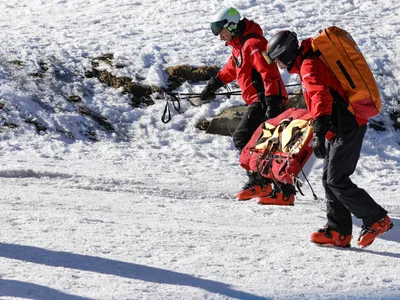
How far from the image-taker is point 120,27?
15.4 meters

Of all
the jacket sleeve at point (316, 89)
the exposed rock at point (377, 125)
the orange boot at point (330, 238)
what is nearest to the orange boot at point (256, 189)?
the orange boot at point (330, 238)

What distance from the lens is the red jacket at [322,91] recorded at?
17.6 feet

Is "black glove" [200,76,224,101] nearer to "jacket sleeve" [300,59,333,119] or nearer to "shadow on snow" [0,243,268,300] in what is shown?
"jacket sleeve" [300,59,333,119]

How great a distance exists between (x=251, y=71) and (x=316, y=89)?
7.71 ft

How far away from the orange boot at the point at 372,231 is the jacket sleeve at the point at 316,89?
3.63ft

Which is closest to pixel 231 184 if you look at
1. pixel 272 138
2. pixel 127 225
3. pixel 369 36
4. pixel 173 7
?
pixel 272 138

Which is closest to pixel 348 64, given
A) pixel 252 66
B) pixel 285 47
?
pixel 285 47

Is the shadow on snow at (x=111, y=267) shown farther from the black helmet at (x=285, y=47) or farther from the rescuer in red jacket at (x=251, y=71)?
the rescuer in red jacket at (x=251, y=71)

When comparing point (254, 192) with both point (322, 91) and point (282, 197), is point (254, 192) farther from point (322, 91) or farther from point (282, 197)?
point (322, 91)

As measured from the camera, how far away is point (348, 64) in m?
5.38

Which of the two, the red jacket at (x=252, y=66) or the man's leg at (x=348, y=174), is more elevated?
the red jacket at (x=252, y=66)

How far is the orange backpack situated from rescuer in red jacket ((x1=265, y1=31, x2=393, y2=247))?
0.10 metres

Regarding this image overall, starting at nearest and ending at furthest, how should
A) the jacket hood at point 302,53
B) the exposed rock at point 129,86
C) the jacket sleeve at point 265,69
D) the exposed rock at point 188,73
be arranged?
the jacket hood at point 302,53
the jacket sleeve at point 265,69
the exposed rock at point 129,86
the exposed rock at point 188,73

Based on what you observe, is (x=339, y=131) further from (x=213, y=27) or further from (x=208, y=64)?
(x=208, y=64)
